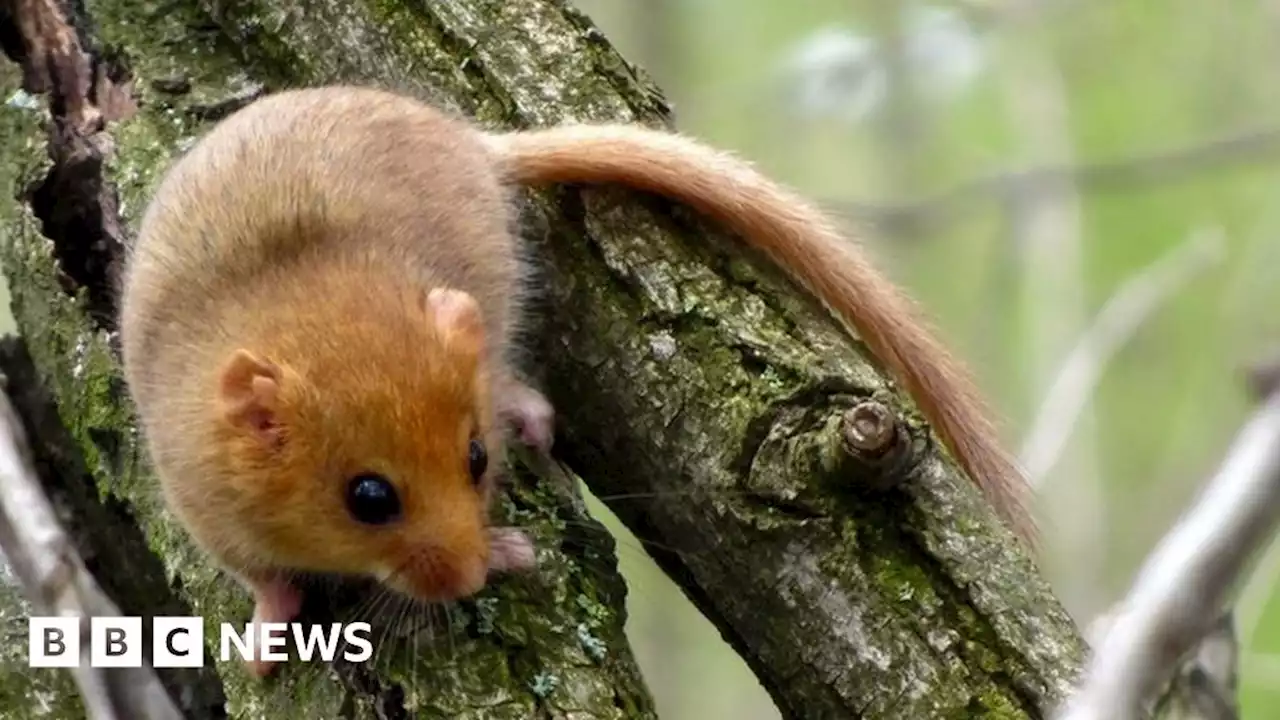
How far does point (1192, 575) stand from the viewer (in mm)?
399

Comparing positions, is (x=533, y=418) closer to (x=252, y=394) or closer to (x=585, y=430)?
(x=585, y=430)

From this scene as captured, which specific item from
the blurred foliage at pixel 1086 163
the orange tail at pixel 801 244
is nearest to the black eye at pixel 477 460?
the orange tail at pixel 801 244

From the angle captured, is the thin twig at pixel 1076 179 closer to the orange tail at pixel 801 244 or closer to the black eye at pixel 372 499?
the orange tail at pixel 801 244

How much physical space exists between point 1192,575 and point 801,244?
1723 millimetres

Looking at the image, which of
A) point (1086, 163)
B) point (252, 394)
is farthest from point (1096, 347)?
point (252, 394)

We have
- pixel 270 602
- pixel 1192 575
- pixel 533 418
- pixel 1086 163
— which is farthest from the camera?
pixel 1086 163

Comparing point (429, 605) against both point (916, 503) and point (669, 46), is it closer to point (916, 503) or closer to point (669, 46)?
point (916, 503)

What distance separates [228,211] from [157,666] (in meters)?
0.65

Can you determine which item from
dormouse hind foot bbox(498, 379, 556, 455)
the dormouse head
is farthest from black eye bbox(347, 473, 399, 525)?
dormouse hind foot bbox(498, 379, 556, 455)

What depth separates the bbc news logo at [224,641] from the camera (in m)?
1.77

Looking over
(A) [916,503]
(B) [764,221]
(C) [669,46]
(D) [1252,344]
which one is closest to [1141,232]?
(D) [1252,344]

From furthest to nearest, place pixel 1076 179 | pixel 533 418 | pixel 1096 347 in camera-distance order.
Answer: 1. pixel 1076 179
2. pixel 1096 347
3. pixel 533 418

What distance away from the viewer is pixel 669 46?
467cm

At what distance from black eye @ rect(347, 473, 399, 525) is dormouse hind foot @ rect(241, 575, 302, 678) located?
18cm
